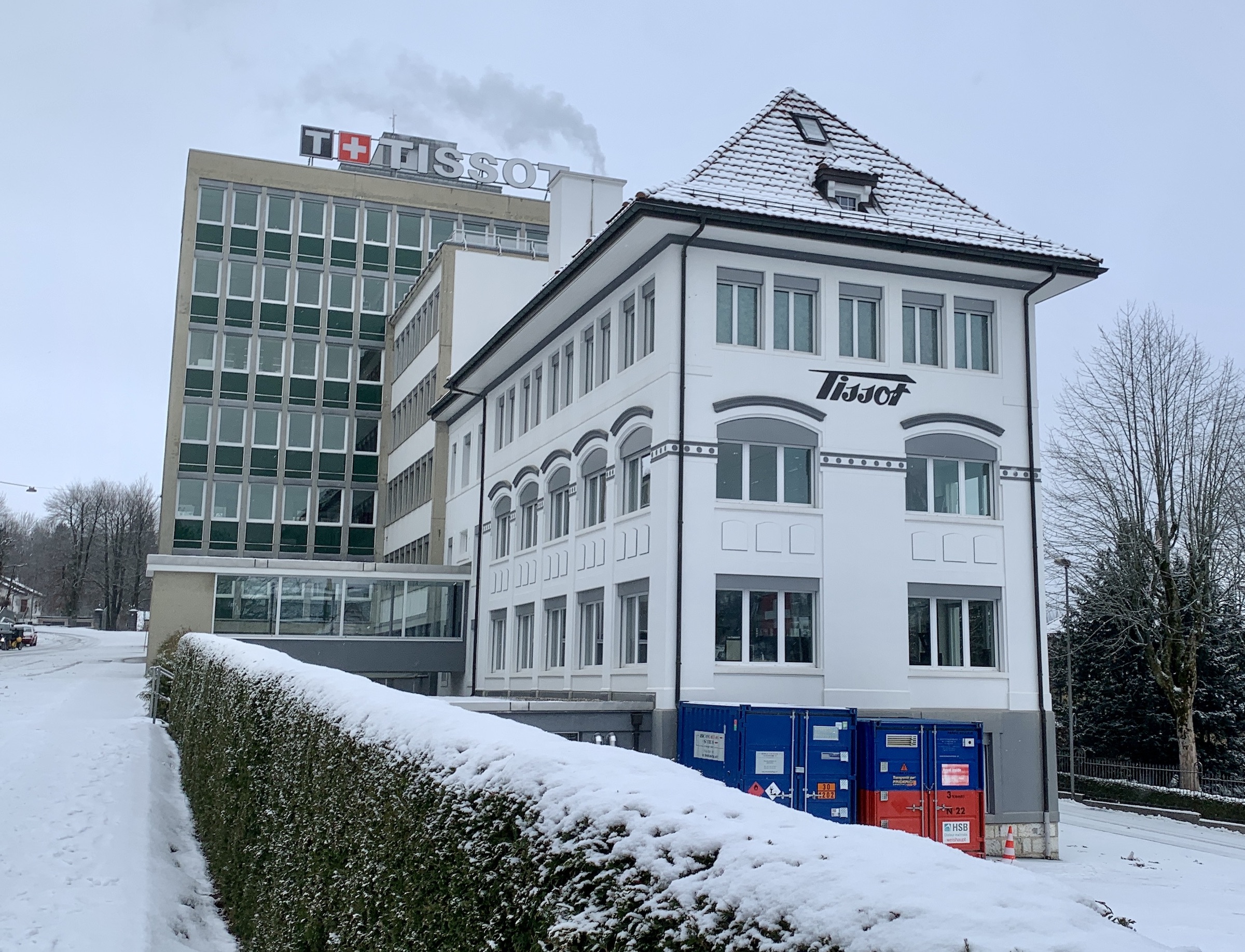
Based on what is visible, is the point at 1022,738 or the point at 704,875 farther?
the point at 1022,738

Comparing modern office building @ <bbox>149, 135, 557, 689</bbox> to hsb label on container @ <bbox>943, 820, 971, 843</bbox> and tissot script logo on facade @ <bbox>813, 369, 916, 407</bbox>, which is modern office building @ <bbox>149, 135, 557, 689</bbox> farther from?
hsb label on container @ <bbox>943, 820, 971, 843</bbox>

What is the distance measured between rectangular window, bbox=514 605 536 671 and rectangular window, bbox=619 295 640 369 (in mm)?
8149

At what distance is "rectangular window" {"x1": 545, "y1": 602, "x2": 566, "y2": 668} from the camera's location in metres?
30.3

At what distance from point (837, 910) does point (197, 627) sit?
132ft

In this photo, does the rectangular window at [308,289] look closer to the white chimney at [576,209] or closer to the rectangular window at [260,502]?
the rectangular window at [260,502]

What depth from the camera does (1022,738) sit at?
25.6m

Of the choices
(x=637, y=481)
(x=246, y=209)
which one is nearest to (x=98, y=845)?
(x=637, y=481)

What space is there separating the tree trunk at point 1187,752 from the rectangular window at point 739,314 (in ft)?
70.4

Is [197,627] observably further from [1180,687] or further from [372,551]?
[1180,687]

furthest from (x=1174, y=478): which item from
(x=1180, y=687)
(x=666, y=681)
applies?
(x=666, y=681)

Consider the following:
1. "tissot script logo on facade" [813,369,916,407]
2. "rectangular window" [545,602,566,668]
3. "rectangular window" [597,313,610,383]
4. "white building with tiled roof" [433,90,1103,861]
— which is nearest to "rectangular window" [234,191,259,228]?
"white building with tiled roof" [433,90,1103,861]

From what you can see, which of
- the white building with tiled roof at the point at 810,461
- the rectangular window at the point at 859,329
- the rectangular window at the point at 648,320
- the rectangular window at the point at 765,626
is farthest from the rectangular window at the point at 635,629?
the rectangular window at the point at 859,329

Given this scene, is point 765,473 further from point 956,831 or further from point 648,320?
point 956,831

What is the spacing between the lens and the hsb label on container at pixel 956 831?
72.2 ft
